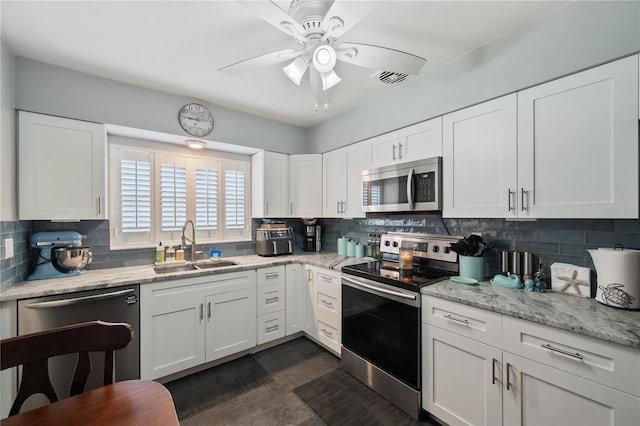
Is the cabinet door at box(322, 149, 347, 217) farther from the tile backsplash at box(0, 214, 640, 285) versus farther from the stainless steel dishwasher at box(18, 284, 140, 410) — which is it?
the stainless steel dishwasher at box(18, 284, 140, 410)

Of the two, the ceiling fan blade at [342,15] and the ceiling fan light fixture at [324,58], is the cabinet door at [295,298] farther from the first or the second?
the ceiling fan blade at [342,15]

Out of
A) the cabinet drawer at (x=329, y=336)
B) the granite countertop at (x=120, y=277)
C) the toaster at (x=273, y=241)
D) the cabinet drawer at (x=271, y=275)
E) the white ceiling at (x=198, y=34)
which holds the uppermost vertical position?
the white ceiling at (x=198, y=34)

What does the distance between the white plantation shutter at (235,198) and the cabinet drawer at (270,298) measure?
945 millimetres

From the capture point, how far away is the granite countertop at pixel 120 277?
169 cm

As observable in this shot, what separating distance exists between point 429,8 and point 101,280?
2785 mm

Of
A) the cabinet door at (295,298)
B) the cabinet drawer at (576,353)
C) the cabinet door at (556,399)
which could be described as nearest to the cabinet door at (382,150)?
the cabinet door at (295,298)

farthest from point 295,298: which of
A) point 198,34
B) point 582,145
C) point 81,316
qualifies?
point 582,145

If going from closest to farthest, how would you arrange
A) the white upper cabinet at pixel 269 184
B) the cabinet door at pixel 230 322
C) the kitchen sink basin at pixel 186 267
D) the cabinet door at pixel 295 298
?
the cabinet door at pixel 230 322, the kitchen sink basin at pixel 186 267, the cabinet door at pixel 295 298, the white upper cabinet at pixel 269 184

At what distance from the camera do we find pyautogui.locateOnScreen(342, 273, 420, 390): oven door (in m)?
1.78

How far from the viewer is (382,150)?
8.32 ft

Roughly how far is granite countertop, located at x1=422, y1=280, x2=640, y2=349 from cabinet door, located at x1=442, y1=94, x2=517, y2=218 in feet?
1.68

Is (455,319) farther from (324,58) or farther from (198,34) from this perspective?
(198,34)

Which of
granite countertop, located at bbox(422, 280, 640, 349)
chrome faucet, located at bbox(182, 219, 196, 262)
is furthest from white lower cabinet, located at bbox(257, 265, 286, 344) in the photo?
granite countertop, located at bbox(422, 280, 640, 349)

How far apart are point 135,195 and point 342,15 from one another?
2466mm
